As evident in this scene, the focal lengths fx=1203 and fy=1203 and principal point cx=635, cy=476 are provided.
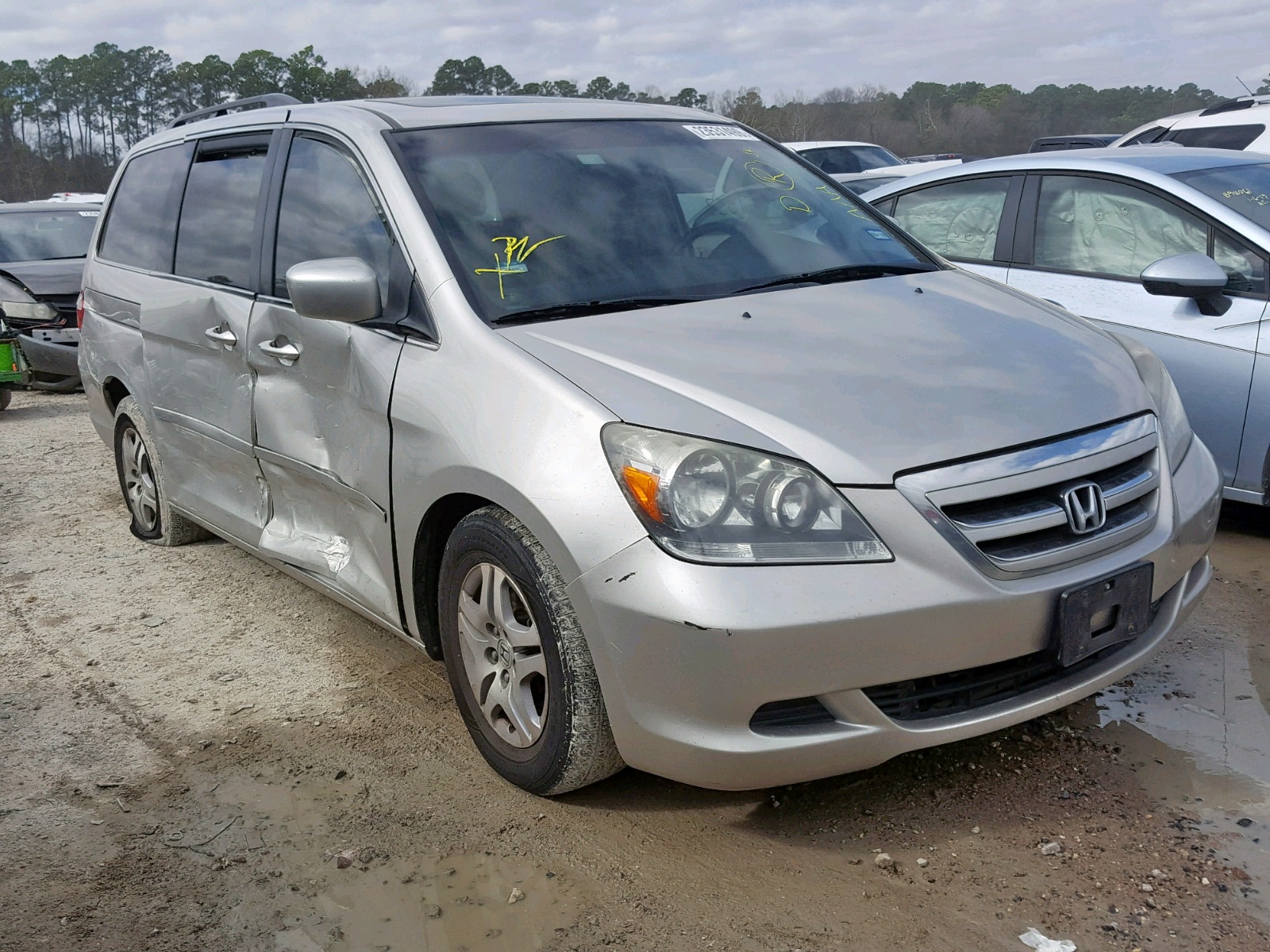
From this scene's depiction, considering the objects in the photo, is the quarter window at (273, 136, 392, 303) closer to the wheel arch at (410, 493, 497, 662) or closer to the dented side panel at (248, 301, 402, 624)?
the dented side panel at (248, 301, 402, 624)

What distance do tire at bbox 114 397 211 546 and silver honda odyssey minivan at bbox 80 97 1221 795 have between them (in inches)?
34.8

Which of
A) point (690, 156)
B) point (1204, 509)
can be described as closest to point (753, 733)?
point (1204, 509)

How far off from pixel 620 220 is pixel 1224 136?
20.4ft

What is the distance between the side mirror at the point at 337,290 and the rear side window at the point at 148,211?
5.53ft

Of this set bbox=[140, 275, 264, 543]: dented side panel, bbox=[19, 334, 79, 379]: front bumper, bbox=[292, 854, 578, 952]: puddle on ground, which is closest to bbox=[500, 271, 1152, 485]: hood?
bbox=[292, 854, 578, 952]: puddle on ground

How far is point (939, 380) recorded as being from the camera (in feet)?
8.97

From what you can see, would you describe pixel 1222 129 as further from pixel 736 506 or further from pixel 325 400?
pixel 736 506

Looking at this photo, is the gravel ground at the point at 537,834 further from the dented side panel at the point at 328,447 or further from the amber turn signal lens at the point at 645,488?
the amber turn signal lens at the point at 645,488

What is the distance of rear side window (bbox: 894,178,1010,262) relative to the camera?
548 cm

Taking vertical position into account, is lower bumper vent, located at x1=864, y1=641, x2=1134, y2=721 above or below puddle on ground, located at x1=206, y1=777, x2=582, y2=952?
above

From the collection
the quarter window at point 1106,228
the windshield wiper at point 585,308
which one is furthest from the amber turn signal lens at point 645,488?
the quarter window at point 1106,228

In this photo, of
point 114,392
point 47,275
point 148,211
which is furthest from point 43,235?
point 148,211

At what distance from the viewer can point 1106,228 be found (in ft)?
16.6

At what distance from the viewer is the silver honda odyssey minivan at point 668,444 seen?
7.97 feet
